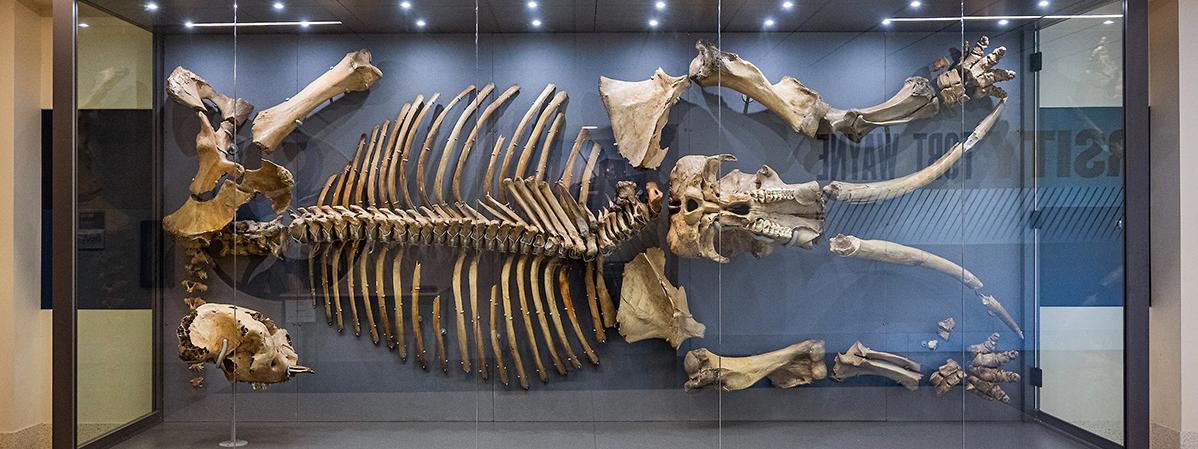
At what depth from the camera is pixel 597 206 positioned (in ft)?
13.9

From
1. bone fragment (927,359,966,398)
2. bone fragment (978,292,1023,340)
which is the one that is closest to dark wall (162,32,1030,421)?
bone fragment (927,359,966,398)

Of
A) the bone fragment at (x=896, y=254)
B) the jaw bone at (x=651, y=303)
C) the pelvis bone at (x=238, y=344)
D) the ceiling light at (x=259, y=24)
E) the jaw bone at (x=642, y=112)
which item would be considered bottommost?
the pelvis bone at (x=238, y=344)

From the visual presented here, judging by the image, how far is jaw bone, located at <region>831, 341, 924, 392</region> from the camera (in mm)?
4316

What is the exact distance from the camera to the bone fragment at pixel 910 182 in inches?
169

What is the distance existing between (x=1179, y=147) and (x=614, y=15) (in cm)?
346

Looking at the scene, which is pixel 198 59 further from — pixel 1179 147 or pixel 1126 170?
pixel 1179 147

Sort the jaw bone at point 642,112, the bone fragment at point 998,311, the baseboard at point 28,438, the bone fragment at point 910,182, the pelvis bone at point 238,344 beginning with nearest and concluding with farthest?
the pelvis bone at point 238,344
the jaw bone at point 642,112
the bone fragment at point 910,182
the bone fragment at point 998,311
the baseboard at point 28,438

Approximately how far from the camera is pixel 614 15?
430 cm

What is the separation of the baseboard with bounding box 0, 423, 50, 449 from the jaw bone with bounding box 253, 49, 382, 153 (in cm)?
250

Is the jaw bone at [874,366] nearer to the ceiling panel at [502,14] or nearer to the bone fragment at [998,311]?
the bone fragment at [998,311]

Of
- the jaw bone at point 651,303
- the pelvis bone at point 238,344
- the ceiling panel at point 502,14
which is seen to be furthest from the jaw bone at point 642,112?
the pelvis bone at point 238,344

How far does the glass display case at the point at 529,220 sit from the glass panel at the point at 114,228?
1cm

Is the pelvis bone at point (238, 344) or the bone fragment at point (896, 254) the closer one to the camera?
the pelvis bone at point (238, 344)

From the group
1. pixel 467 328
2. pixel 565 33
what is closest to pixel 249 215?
pixel 467 328
